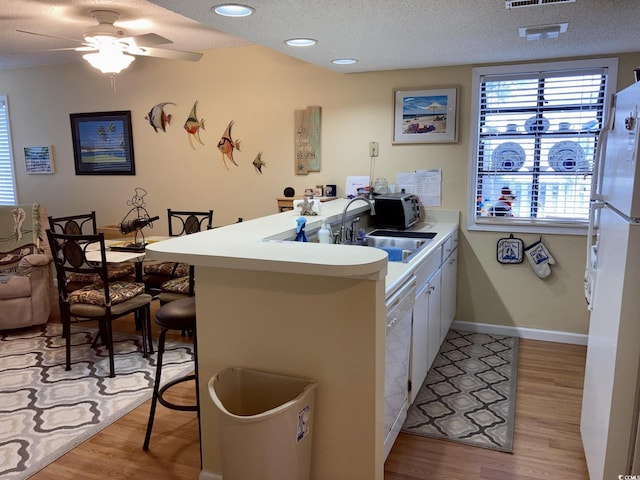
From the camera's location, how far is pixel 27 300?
13.6ft

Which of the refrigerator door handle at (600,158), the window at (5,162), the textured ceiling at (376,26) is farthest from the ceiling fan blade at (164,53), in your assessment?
the window at (5,162)

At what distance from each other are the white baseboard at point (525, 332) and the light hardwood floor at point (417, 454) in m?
1.02

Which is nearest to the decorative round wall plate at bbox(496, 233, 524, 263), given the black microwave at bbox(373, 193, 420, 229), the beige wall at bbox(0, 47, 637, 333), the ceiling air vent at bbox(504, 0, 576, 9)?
the beige wall at bbox(0, 47, 637, 333)

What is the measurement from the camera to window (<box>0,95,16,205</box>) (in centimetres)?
568

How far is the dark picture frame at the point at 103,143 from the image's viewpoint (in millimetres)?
5102

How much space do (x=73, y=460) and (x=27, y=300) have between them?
2.20m

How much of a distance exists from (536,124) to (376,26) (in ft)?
5.88

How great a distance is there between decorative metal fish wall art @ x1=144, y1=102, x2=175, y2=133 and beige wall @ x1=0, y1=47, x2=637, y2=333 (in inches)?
2.1

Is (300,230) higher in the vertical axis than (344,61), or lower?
lower

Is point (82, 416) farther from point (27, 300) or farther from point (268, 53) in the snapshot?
point (268, 53)

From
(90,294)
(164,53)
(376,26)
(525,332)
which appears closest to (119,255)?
(90,294)

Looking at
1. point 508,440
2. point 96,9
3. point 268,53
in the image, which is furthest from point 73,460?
point 268,53

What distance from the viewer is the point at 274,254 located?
1912 mm

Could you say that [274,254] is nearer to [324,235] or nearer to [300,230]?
[300,230]
